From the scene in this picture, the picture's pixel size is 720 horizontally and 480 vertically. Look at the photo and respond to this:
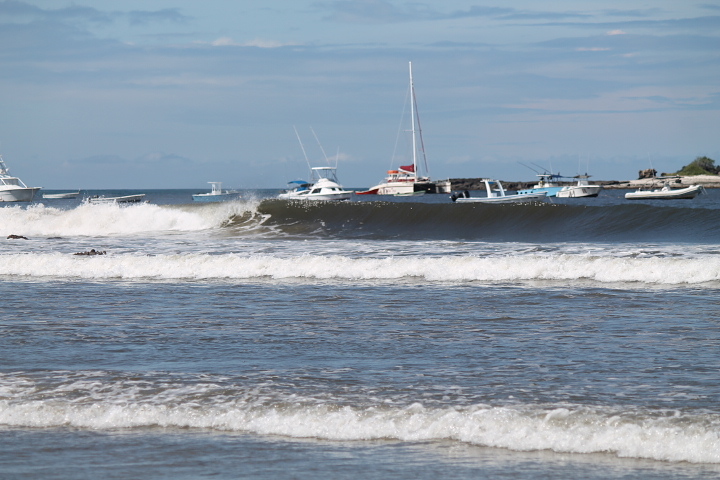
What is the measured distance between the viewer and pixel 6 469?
5.39m

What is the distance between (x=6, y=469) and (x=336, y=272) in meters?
12.7

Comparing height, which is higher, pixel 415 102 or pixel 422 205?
pixel 415 102

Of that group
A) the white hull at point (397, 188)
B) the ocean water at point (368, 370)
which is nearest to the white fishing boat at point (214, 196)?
the white hull at point (397, 188)

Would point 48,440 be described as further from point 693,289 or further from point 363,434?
point 693,289

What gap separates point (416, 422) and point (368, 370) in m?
1.74

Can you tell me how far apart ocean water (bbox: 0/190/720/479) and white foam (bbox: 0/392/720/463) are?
0.02 meters

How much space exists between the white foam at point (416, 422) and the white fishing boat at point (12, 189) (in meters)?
101

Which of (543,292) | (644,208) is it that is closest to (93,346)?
(543,292)

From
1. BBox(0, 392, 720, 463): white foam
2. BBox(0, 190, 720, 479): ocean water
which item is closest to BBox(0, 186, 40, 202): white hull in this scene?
BBox(0, 190, 720, 479): ocean water

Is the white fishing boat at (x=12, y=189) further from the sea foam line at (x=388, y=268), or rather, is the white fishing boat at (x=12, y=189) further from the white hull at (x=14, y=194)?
the sea foam line at (x=388, y=268)

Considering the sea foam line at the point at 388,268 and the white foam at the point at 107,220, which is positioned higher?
the white foam at the point at 107,220

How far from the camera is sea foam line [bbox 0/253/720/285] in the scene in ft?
52.6

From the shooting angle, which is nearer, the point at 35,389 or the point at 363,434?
the point at 363,434

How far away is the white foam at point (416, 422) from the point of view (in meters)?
5.71
